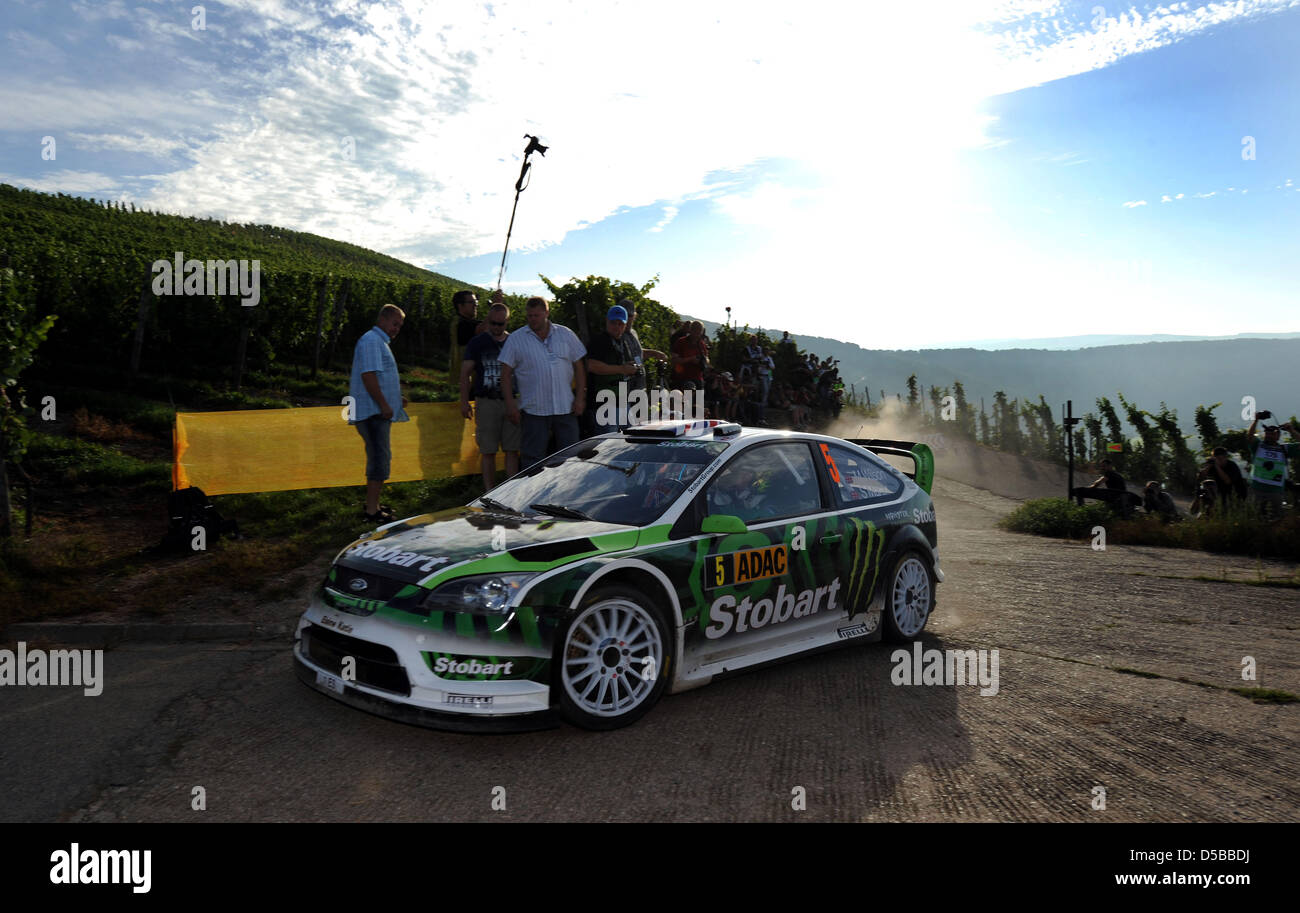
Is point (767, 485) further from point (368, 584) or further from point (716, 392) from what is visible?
point (716, 392)

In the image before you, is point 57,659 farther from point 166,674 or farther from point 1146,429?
point 1146,429

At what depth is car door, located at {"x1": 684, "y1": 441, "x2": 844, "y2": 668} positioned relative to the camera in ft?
15.8

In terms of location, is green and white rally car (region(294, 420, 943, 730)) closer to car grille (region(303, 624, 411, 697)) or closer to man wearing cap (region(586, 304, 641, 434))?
car grille (region(303, 624, 411, 697))

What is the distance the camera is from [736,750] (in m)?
4.18

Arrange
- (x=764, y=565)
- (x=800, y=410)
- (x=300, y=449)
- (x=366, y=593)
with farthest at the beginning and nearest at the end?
(x=800, y=410) < (x=300, y=449) < (x=764, y=565) < (x=366, y=593)

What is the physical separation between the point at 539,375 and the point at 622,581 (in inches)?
170

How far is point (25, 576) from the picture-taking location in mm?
6938

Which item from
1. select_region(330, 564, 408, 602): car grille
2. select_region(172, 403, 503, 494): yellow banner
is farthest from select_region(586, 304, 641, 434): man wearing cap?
select_region(330, 564, 408, 602): car grille

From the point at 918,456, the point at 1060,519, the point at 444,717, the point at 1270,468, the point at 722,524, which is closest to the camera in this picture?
the point at 444,717

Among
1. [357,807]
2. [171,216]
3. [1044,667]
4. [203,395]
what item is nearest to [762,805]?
[357,807]

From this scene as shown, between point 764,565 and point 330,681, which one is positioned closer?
point 330,681

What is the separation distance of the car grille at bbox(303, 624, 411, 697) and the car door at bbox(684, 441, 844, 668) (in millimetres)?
1486

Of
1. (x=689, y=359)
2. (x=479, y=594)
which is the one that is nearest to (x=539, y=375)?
(x=689, y=359)
